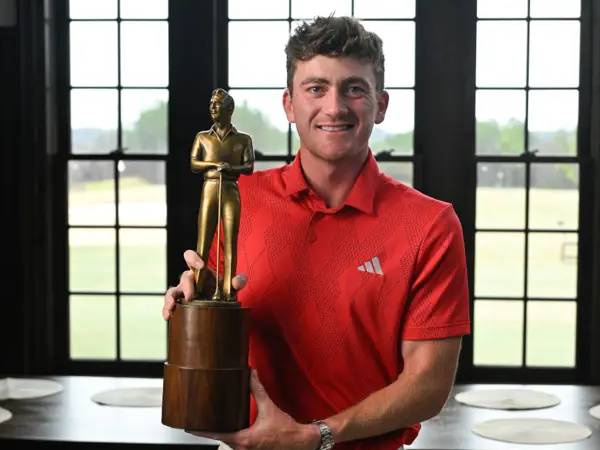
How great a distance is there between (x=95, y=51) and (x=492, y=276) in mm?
2170

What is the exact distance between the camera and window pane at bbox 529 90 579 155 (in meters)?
5.06

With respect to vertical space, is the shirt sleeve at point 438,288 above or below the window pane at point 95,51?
below

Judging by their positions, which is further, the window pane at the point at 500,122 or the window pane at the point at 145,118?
the window pane at the point at 145,118

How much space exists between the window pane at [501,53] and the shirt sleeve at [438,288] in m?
3.03

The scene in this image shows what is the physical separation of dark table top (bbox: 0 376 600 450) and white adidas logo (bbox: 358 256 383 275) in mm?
1045

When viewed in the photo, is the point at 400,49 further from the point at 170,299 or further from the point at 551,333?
the point at 170,299

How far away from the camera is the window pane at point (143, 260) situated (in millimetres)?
5195

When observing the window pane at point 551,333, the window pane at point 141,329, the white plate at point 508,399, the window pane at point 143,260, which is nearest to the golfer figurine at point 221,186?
the white plate at point 508,399

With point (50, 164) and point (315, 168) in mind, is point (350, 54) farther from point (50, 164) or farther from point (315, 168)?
point (50, 164)

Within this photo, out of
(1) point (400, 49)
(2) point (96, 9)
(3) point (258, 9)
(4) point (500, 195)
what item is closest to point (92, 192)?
(2) point (96, 9)

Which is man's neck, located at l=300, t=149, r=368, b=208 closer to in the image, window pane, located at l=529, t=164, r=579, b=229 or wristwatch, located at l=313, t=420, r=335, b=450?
wristwatch, located at l=313, t=420, r=335, b=450

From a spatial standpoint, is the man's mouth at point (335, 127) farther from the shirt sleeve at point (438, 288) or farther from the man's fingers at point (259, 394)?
the man's fingers at point (259, 394)

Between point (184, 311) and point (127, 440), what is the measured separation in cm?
116

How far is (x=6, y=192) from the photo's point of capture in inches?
198
